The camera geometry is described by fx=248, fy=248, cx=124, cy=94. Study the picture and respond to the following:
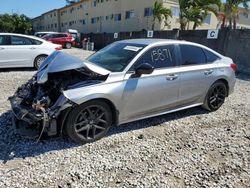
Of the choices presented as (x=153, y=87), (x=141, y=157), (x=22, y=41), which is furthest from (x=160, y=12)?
(x=141, y=157)

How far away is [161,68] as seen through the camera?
4.39 m

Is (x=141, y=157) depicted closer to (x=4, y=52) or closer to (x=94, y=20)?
(x=4, y=52)

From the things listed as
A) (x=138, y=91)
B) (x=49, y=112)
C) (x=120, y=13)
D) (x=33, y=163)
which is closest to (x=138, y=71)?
(x=138, y=91)

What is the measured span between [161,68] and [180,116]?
4.21 feet

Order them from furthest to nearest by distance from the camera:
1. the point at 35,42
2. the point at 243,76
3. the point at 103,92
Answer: the point at 243,76, the point at 35,42, the point at 103,92

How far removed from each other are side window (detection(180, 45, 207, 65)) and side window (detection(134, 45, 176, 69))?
0.92 ft

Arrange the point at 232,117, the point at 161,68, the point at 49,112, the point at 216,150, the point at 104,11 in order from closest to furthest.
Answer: the point at 49,112, the point at 216,150, the point at 161,68, the point at 232,117, the point at 104,11

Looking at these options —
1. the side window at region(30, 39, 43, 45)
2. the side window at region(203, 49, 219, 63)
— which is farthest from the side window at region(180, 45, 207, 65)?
the side window at region(30, 39, 43, 45)

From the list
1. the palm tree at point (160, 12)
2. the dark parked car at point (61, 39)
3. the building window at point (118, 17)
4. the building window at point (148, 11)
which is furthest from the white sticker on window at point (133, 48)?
the building window at point (118, 17)

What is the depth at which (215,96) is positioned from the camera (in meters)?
5.42

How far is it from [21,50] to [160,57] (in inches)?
252

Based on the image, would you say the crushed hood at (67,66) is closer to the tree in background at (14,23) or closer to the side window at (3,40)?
the side window at (3,40)

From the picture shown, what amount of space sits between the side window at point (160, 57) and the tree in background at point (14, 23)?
6099 centimetres

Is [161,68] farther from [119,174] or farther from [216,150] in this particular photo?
[119,174]
